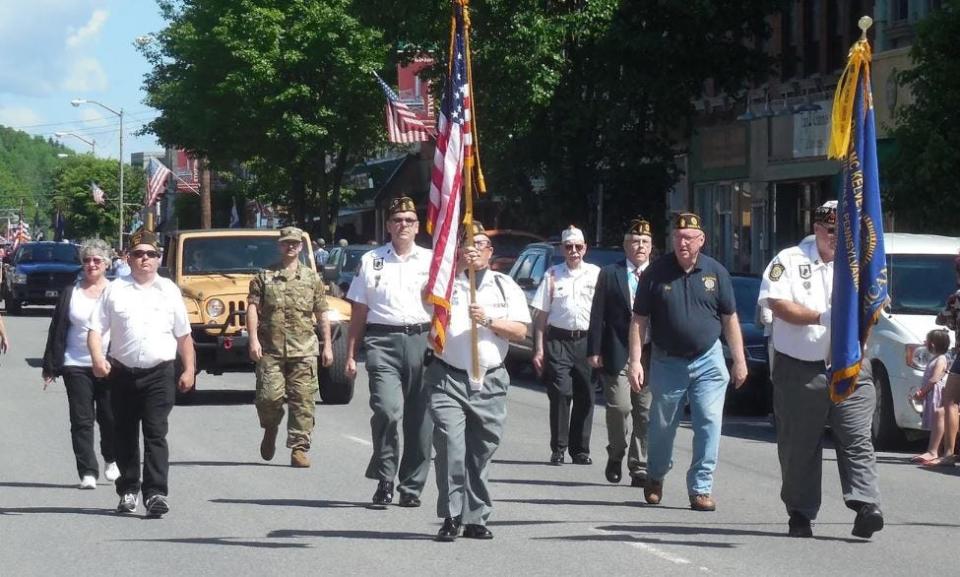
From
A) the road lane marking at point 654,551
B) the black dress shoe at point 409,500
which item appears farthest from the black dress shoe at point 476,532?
the black dress shoe at point 409,500

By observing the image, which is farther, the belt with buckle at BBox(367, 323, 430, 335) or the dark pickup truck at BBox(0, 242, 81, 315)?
the dark pickup truck at BBox(0, 242, 81, 315)

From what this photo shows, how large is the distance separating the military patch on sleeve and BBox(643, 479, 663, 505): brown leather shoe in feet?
6.56

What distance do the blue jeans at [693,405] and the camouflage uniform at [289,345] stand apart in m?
3.58

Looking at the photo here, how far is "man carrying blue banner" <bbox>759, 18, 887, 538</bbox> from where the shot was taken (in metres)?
9.92

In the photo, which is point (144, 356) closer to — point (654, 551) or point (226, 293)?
point (654, 551)

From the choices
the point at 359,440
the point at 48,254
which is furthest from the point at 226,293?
the point at 48,254

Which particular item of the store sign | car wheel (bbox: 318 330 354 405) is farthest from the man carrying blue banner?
the store sign

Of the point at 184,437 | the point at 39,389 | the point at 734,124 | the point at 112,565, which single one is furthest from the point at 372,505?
the point at 734,124

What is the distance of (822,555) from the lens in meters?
9.69

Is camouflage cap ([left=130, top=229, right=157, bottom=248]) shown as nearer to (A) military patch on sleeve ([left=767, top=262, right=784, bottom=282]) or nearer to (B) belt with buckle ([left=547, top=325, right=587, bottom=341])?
(A) military patch on sleeve ([left=767, top=262, right=784, bottom=282])

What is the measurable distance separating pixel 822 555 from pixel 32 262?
37833 mm

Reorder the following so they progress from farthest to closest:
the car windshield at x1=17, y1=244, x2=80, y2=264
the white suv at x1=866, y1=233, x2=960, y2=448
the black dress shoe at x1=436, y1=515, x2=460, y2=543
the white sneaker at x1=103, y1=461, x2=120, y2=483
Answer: the car windshield at x1=17, y1=244, x2=80, y2=264
the white suv at x1=866, y1=233, x2=960, y2=448
the white sneaker at x1=103, y1=461, x2=120, y2=483
the black dress shoe at x1=436, y1=515, x2=460, y2=543

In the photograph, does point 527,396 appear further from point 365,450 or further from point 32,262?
point 32,262

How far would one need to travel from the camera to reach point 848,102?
10203 millimetres
